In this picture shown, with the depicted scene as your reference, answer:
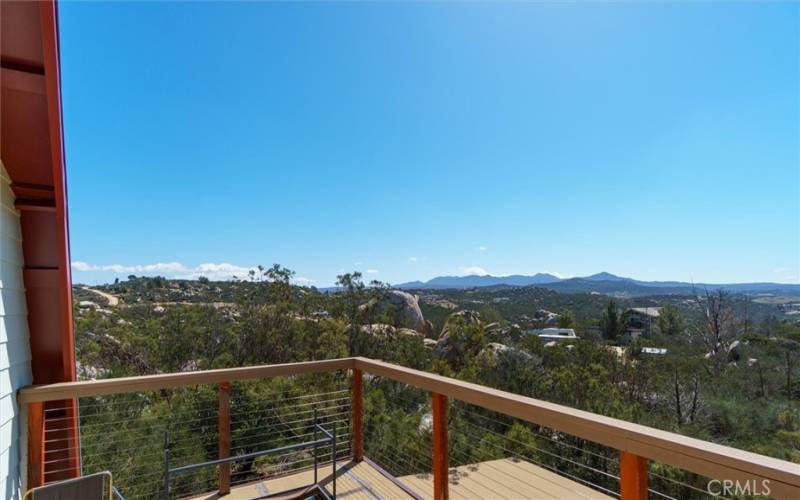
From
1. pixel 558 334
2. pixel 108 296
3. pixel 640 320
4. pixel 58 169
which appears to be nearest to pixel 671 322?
pixel 640 320

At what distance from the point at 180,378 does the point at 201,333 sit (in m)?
7.51

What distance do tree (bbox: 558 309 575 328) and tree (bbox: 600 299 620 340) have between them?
1.03 metres

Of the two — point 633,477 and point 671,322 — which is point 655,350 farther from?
point 633,477

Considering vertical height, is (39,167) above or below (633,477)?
above

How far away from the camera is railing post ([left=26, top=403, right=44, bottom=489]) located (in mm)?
2443

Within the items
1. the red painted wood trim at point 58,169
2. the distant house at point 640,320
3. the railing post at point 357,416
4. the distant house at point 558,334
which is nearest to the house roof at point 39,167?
the red painted wood trim at point 58,169

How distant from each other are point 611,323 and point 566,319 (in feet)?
5.26

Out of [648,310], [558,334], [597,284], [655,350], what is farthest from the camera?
[597,284]

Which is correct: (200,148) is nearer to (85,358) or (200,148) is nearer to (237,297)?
(237,297)

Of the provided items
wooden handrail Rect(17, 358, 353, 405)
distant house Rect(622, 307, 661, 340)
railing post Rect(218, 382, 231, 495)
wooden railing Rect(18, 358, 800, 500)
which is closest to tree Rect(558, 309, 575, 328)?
distant house Rect(622, 307, 661, 340)

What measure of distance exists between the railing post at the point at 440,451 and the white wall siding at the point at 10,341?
2290 millimetres

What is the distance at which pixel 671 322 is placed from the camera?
13.6 metres

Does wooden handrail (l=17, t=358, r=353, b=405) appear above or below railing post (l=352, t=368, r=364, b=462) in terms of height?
above

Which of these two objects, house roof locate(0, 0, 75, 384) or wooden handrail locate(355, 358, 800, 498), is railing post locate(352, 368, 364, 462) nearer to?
wooden handrail locate(355, 358, 800, 498)
